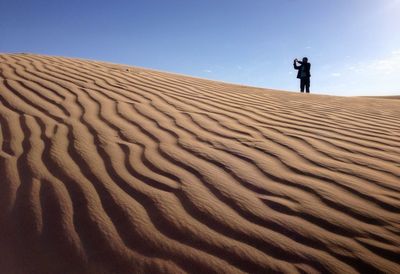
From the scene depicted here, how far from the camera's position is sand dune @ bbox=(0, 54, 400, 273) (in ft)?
5.14

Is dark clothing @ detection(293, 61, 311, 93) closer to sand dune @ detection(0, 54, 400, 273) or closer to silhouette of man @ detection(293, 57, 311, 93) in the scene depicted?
silhouette of man @ detection(293, 57, 311, 93)

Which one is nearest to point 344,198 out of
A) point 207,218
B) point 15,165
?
point 207,218

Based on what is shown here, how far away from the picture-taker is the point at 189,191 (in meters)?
2.06

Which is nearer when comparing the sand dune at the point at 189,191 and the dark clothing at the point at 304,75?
the sand dune at the point at 189,191

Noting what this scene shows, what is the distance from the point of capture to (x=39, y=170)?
2260mm

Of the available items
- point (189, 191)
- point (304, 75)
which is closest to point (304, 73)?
point (304, 75)

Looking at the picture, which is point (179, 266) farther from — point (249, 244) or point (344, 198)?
point (344, 198)

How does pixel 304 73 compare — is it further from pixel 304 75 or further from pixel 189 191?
pixel 189 191

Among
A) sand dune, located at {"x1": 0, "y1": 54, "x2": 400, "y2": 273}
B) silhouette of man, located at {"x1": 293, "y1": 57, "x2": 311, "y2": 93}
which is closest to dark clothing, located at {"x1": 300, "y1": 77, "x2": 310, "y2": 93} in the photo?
silhouette of man, located at {"x1": 293, "y1": 57, "x2": 311, "y2": 93}

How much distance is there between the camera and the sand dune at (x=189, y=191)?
1.57 meters

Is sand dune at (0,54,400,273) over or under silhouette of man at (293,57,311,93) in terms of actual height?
under

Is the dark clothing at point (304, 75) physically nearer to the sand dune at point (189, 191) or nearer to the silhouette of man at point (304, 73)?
the silhouette of man at point (304, 73)

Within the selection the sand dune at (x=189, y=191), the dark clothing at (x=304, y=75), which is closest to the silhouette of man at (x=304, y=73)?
the dark clothing at (x=304, y=75)

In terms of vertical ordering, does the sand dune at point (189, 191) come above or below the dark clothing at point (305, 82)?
below
